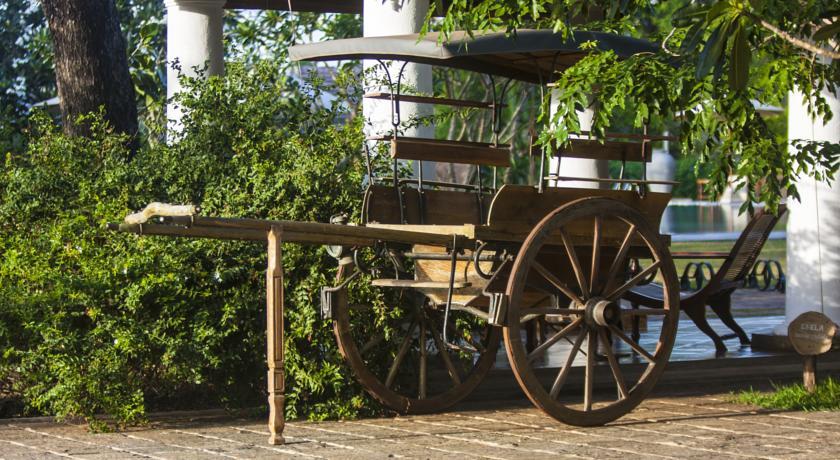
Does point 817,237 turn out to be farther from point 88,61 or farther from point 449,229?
point 88,61

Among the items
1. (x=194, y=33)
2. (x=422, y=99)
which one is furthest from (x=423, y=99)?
(x=194, y=33)

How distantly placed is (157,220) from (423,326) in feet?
7.15

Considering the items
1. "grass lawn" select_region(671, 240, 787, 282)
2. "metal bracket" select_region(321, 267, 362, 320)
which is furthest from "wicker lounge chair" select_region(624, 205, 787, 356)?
"grass lawn" select_region(671, 240, 787, 282)

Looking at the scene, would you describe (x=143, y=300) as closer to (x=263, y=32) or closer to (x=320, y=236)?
(x=320, y=236)

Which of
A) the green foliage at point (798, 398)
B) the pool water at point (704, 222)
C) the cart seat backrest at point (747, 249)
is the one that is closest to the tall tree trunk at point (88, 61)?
the cart seat backrest at point (747, 249)

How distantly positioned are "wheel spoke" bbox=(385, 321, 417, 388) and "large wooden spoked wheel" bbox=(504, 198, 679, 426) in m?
0.72

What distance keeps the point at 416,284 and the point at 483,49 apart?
4.52 ft

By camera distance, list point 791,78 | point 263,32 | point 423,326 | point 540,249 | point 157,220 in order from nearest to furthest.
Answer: point 157,220
point 791,78
point 540,249
point 423,326
point 263,32

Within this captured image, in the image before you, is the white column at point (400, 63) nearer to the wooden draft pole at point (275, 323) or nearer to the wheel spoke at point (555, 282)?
the wheel spoke at point (555, 282)

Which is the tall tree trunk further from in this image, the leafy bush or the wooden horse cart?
the wooden horse cart

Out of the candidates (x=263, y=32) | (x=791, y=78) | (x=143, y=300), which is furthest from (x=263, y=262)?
(x=263, y=32)

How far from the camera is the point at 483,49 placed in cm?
733

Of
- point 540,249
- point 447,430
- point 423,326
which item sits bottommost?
point 447,430

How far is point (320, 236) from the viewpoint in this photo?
6.48 m
